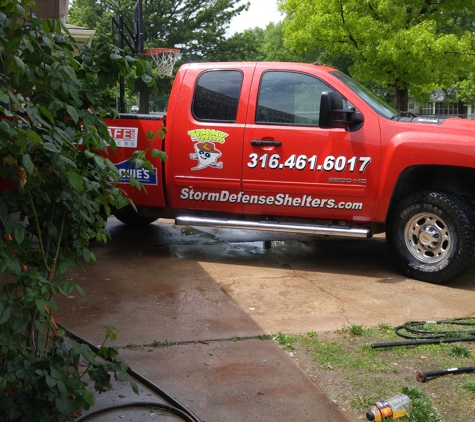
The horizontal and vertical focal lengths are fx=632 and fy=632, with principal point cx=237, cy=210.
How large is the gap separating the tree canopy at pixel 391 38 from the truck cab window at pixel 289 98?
736 cm

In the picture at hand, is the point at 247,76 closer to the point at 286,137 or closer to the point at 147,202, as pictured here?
the point at 286,137

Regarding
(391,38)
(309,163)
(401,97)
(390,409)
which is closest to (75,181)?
(390,409)

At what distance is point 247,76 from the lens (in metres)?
7.02

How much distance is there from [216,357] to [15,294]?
1.96 metres

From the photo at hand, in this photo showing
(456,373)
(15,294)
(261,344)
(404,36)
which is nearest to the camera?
(15,294)

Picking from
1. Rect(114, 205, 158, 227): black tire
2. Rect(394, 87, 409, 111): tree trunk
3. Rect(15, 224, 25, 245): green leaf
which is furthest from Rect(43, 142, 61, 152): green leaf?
Rect(394, 87, 409, 111): tree trunk

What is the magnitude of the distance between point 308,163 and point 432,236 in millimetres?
1461

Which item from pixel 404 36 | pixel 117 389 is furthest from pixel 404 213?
pixel 404 36

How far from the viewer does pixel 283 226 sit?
22.2 ft

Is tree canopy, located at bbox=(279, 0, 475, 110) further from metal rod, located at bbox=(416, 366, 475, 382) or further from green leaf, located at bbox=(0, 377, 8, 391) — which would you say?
green leaf, located at bbox=(0, 377, 8, 391)

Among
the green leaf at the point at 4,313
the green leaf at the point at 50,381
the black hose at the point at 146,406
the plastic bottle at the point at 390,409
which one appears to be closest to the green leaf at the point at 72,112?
the green leaf at the point at 4,313

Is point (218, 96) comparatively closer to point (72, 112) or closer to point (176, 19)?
point (72, 112)

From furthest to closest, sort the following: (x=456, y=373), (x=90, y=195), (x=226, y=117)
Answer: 1. (x=226, y=117)
2. (x=456, y=373)
3. (x=90, y=195)

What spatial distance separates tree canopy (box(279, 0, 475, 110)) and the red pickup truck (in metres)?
7.16
